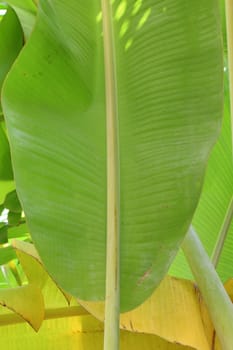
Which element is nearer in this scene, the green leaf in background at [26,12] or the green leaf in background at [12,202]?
the green leaf in background at [26,12]

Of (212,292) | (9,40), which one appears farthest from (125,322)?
(9,40)

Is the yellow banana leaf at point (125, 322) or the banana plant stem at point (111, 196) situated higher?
the banana plant stem at point (111, 196)

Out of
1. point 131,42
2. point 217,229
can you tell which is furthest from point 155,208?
point 217,229

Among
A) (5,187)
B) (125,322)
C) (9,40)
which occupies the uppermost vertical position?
(9,40)

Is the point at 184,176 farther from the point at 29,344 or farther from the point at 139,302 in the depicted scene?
the point at 29,344

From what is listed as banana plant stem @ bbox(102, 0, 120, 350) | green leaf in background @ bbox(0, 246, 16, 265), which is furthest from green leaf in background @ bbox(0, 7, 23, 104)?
green leaf in background @ bbox(0, 246, 16, 265)

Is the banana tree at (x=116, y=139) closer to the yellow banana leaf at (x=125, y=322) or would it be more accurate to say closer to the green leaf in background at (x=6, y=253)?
the yellow banana leaf at (x=125, y=322)

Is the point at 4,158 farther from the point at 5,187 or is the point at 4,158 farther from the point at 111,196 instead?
the point at 111,196

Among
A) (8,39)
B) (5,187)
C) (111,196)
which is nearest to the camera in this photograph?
(111,196)

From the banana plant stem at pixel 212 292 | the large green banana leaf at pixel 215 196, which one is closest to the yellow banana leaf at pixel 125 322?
the banana plant stem at pixel 212 292
